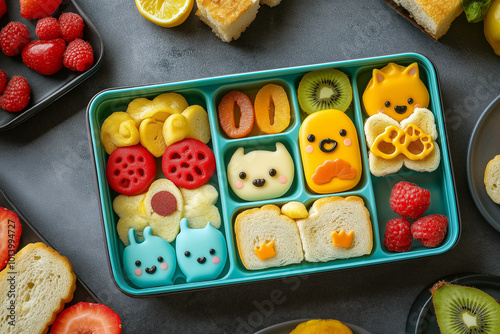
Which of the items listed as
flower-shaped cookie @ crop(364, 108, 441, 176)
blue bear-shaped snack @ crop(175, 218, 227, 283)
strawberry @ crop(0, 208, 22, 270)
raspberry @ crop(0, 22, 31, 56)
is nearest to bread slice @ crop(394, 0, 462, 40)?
flower-shaped cookie @ crop(364, 108, 441, 176)

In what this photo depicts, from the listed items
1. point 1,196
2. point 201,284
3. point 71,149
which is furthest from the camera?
point 71,149

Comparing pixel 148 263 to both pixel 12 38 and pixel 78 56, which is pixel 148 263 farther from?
pixel 12 38

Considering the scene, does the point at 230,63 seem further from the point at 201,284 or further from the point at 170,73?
the point at 201,284

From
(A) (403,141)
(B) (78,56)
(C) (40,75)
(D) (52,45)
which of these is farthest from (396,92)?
(C) (40,75)

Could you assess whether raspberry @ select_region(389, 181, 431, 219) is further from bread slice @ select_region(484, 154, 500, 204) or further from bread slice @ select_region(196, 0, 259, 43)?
bread slice @ select_region(196, 0, 259, 43)

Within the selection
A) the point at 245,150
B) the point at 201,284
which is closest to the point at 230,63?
the point at 245,150
